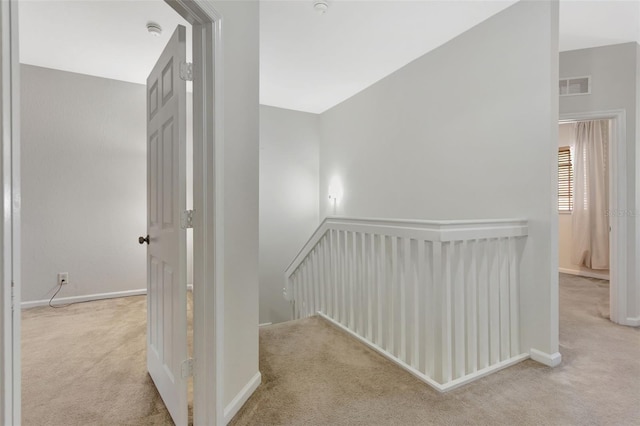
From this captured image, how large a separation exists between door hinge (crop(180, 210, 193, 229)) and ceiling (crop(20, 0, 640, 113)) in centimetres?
184

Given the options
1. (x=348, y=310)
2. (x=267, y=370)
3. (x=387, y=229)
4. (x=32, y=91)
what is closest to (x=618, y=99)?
(x=387, y=229)

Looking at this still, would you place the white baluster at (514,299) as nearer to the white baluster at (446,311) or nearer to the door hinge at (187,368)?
the white baluster at (446,311)

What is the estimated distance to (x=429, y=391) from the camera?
172 cm

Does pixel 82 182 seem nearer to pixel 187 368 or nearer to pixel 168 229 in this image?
pixel 168 229

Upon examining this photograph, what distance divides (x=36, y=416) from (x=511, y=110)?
3.44 meters

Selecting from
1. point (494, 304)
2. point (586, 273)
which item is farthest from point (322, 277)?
point (586, 273)

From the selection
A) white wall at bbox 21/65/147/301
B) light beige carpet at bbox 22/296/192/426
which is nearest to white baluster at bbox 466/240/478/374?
light beige carpet at bbox 22/296/192/426

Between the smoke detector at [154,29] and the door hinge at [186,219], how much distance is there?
2.07 meters

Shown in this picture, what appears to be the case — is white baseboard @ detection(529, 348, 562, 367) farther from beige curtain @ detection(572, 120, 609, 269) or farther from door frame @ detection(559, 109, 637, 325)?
beige curtain @ detection(572, 120, 609, 269)

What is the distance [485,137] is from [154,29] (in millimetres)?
2914

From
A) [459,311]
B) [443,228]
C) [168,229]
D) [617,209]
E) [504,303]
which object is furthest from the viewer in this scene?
[617,209]

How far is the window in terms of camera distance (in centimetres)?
478

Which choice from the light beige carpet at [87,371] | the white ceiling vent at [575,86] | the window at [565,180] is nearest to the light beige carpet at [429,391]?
the light beige carpet at [87,371]

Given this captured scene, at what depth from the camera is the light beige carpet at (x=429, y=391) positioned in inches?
59.4
